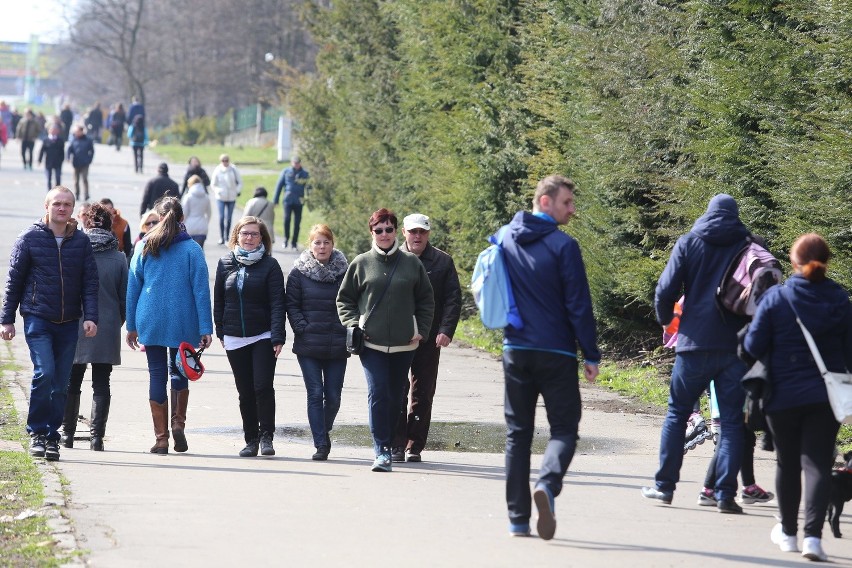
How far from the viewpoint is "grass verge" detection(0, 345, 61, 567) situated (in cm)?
689

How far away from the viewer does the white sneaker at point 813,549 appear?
7121mm

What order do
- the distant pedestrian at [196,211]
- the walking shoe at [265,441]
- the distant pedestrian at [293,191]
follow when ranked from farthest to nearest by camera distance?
the distant pedestrian at [293,191], the distant pedestrian at [196,211], the walking shoe at [265,441]

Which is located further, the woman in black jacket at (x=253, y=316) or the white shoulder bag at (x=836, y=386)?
the woman in black jacket at (x=253, y=316)

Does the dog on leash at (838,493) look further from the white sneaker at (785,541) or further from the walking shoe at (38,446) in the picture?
the walking shoe at (38,446)

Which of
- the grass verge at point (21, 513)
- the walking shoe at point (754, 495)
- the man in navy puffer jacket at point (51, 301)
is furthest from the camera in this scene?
the man in navy puffer jacket at point (51, 301)

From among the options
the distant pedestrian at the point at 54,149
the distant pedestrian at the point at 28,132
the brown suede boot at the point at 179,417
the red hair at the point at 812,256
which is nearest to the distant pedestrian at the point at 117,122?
the distant pedestrian at the point at 28,132

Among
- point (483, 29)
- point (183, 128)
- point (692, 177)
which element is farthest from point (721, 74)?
point (183, 128)

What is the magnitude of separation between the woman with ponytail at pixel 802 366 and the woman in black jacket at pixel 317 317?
3.64 m

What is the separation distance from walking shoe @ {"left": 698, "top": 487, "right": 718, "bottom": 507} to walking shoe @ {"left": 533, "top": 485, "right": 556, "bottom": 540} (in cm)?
170

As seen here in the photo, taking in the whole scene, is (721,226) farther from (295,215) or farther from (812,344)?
(295,215)

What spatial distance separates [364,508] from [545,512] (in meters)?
1.43

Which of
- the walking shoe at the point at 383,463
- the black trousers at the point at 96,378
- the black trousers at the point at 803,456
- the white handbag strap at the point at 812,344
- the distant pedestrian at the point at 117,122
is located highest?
the distant pedestrian at the point at 117,122

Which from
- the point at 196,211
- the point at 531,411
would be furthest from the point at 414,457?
the point at 196,211

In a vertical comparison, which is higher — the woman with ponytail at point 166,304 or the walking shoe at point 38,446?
the woman with ponytail at point 166,304
